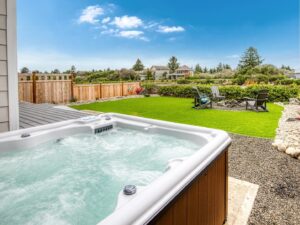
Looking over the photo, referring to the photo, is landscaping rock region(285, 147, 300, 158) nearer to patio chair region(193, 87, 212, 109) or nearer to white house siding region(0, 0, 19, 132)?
white house siding region(0, 0, 19, 132)

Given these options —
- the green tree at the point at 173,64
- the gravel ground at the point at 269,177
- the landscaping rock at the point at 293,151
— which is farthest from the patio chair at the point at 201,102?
the green tree at the point at 173,64

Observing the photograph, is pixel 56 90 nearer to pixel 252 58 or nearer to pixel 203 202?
pixel 203 202

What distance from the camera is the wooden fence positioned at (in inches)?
385

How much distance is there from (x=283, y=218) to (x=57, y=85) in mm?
11014

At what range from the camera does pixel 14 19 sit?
2852 mm

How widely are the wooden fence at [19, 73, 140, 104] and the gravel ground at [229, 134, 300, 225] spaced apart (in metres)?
9.22

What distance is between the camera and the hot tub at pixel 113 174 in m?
1.24

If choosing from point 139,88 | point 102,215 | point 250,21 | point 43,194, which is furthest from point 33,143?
point 250,21

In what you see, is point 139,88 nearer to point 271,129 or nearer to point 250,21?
point 271,129

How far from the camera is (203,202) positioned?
1536 millimetres

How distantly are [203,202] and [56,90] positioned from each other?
10.8 meters

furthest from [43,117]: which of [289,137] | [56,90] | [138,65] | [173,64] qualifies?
[173,64]

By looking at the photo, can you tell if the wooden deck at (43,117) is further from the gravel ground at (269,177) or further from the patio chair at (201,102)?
the patio chair at (201,102)

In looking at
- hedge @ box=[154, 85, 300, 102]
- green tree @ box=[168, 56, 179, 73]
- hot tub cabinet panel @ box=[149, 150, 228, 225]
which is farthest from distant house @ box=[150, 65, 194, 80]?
hot tub cabinet panel @ box=[149, 150, 228, 225]
